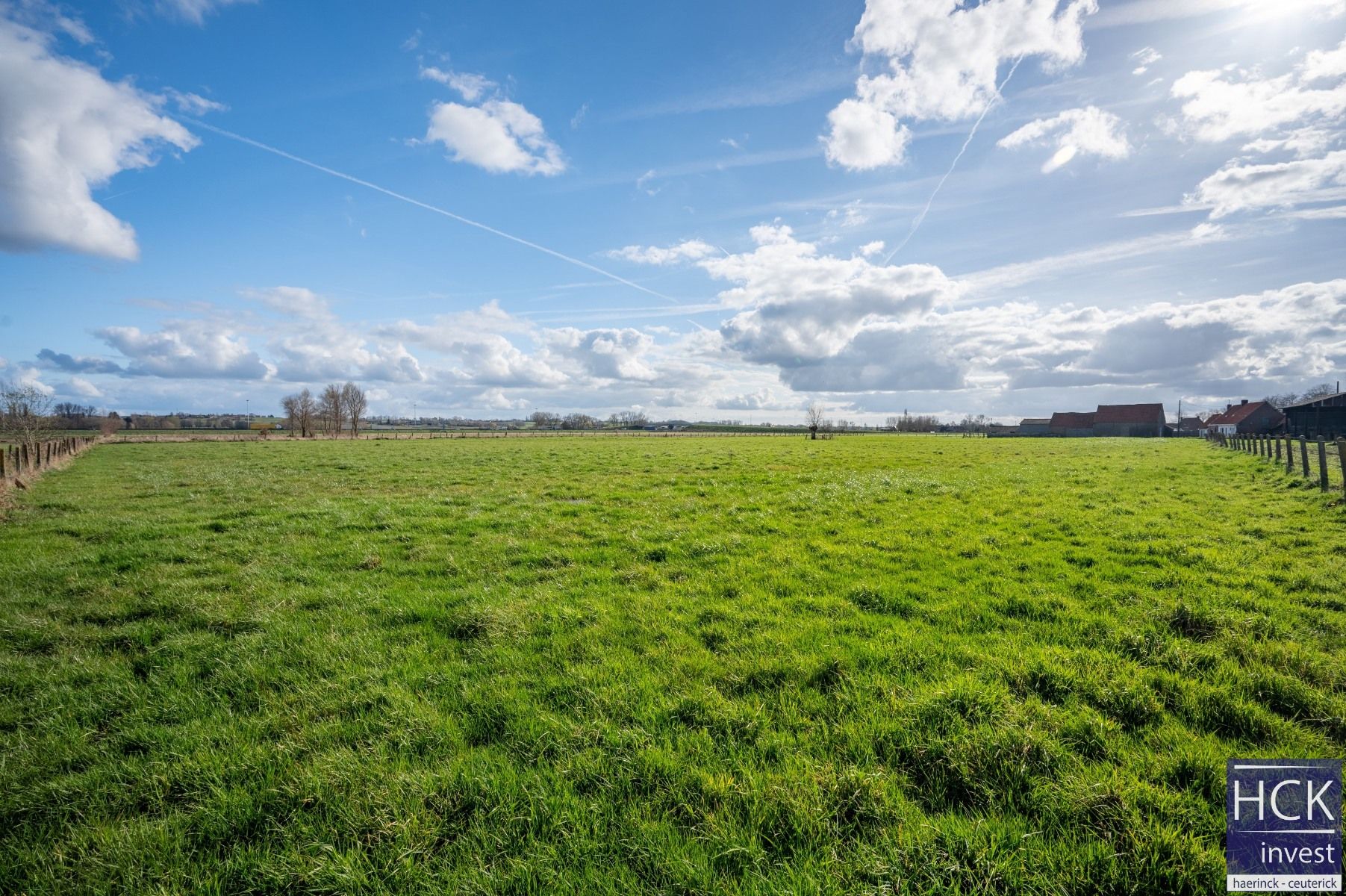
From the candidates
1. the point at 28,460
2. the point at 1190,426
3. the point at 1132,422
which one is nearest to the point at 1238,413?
the point at 1132,422

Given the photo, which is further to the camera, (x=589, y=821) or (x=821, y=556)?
(x=821, y=556)

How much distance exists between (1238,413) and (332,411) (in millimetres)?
194555

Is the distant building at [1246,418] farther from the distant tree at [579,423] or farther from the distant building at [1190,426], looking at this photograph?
the distant tree at [579,423]

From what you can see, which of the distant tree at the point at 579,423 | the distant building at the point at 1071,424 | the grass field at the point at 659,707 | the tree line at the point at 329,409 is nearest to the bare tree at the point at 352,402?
the tree line at the point at 329,409

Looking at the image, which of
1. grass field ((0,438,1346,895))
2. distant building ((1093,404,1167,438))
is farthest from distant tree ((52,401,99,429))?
distant building ((1093,404,1167,438))

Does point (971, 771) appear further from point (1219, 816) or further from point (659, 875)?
point (659, 875)

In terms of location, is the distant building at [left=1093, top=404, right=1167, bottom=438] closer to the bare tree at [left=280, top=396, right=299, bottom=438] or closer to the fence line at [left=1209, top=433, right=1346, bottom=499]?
the fence line at [left=1209, top=433, right=1346, bottom=499]

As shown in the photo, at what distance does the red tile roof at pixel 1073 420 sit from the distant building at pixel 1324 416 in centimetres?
6159

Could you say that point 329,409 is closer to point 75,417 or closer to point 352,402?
point 352,402

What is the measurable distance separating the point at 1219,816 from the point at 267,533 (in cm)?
1608

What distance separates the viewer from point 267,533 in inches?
485

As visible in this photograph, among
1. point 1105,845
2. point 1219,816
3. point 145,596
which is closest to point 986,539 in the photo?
point 1219,816

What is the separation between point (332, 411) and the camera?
347ft

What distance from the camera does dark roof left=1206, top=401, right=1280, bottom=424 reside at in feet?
334
